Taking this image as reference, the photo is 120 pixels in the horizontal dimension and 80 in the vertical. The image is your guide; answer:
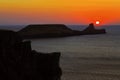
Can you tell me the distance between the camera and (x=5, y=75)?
2450 centimetres

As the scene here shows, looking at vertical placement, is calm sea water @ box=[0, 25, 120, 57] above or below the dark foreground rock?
below

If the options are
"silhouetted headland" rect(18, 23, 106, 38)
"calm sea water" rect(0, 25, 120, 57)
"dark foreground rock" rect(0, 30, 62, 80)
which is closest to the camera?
"dark foreground rock" rect(0, 30, 62, 80)

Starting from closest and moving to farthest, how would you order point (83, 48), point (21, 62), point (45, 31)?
point (21, 62) < point (83, 48) < point (45, 31)

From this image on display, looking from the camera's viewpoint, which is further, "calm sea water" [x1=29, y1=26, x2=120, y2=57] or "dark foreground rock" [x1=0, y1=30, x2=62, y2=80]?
"calm sea water" [x1=29, y1=26, x2=120, y2=57]

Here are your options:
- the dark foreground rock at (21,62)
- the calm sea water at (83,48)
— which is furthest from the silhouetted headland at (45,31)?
the dark foreground rock at (21,62)

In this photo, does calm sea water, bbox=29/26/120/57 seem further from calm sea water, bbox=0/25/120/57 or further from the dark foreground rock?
the dark foreground rock

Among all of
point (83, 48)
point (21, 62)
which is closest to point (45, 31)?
point (83, 48)

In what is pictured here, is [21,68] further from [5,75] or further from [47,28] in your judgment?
[47,28]

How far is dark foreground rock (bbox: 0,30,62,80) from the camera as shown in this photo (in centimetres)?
2520

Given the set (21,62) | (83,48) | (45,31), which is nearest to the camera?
(21,62)

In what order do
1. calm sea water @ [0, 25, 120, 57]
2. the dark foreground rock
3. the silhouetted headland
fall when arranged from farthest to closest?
1. the silhouetted headland
2. calm sea water @ [0, 25, 120, 57]
3. the dark foreground rock

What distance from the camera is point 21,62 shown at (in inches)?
1048

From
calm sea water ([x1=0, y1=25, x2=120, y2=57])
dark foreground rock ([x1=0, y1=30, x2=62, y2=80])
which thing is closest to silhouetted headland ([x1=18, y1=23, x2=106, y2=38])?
calm sea water ([x1=0, y1=25, x2=120, y2=57])

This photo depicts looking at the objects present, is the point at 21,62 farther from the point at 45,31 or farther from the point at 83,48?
the point at 45,31
